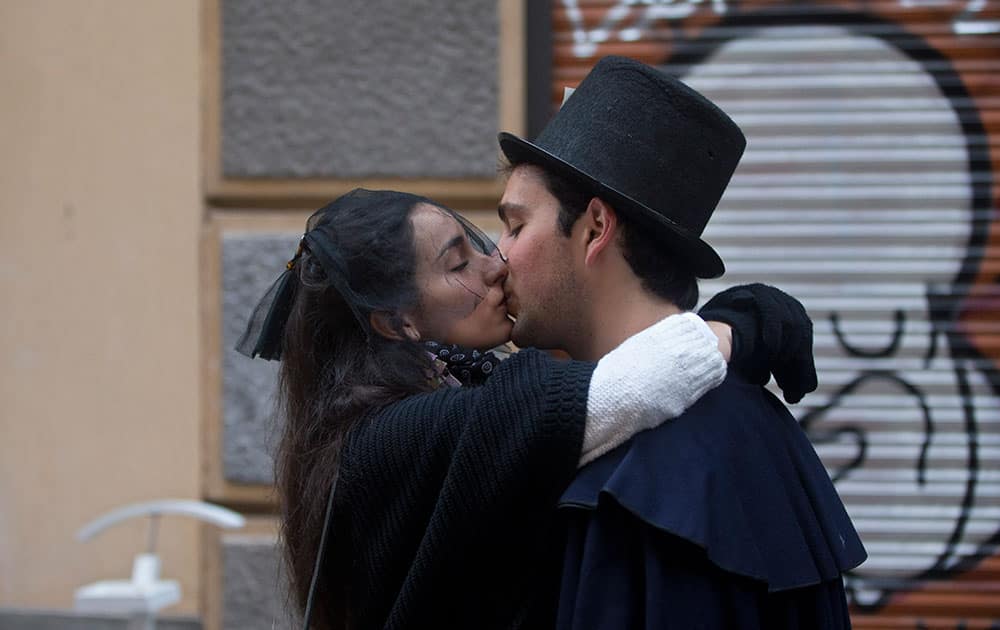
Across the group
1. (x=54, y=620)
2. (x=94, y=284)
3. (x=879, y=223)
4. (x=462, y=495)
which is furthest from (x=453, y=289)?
(x=54, y=620)

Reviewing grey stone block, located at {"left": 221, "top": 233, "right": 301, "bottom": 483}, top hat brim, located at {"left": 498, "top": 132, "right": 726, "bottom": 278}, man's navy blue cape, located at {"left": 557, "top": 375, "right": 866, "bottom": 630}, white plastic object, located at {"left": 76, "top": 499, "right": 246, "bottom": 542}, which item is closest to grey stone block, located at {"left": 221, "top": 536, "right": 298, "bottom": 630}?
white plastic object, located at {"left": 76, "top": 499, "right": 246, "bottom": 542}

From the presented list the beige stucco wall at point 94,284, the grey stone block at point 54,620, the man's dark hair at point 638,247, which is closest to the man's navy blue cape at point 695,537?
the man's dark hair at point 638,247

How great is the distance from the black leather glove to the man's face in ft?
0.78

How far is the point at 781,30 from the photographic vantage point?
3.64m

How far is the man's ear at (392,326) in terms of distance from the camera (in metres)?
2.02

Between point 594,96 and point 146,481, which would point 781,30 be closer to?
point 594,96

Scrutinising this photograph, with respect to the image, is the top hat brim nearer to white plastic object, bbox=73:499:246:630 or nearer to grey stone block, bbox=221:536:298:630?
white plastic object, bbox=73:499:246:630

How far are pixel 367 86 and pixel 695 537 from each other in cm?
229

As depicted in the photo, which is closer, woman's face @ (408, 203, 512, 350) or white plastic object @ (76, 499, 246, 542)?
woman's face @ (408, 203, 512, 350)

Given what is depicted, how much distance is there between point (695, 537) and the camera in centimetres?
161

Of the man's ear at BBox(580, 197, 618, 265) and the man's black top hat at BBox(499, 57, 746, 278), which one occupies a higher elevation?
the man's black top hat at BBox(499, 57, 746, 278)

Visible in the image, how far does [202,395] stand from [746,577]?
7.72 ft

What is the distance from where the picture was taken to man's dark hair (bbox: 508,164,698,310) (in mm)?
1976

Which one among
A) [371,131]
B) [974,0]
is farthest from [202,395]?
[974,0]
